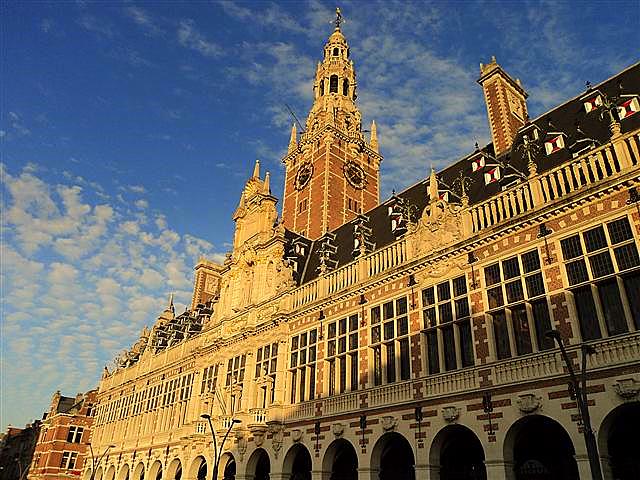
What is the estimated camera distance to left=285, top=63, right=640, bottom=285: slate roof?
20859 mm

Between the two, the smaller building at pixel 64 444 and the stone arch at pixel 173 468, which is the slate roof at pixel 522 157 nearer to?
the stone arch at pixel 173 468

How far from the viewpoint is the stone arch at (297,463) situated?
24.7m

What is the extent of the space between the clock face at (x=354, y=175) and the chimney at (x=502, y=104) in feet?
89.2

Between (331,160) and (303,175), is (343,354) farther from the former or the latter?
(303,175)

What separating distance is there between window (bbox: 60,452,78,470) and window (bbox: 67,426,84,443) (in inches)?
54.1

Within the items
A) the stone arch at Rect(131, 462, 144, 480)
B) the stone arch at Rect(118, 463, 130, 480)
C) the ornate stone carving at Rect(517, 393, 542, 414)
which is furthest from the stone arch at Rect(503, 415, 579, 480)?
the stone arch at Rect(118, 463, 130, 480)

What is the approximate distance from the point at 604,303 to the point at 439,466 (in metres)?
8.21

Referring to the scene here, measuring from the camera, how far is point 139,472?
124 ft

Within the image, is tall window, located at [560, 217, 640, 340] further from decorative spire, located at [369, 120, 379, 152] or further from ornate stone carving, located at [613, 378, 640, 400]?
decorative spire, located at [369, 120, 379, 152]

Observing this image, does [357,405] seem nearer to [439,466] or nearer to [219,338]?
[439,466]

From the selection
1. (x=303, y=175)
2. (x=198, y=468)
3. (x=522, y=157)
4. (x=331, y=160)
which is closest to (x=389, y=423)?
(x=522, y=157)

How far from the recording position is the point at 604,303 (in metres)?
15.6

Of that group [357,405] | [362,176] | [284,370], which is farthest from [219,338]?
[362,176]

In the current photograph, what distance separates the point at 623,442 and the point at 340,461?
12.6 metres
